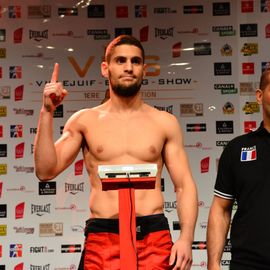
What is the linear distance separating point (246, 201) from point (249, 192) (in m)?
0.04

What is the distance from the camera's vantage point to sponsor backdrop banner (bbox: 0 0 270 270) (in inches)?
153

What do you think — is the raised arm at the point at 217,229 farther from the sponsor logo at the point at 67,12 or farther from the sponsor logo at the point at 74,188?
the sponsor logo at the point at 67,12

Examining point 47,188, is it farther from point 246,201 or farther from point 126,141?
point 246,201

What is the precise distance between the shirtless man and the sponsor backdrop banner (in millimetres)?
1607

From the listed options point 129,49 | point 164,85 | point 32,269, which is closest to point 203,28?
point 164,85

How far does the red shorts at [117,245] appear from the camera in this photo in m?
2.09

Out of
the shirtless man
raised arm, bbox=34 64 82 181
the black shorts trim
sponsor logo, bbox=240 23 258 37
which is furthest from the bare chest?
sponsor logo, bbox=240 23 258 37

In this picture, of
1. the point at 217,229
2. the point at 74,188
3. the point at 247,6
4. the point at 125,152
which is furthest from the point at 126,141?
the point at 247,6

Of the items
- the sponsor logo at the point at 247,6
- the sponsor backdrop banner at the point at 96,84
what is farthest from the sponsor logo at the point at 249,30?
the sponsor logo at the point at 247,6

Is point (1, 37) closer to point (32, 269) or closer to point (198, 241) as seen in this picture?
point (32, 269)

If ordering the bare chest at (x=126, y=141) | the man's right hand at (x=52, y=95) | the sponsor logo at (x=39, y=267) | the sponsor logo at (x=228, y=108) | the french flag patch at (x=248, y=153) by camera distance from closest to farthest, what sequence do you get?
the man's right hand at (x=52, y=95) → the french flag patch at (x=248, y=153) → the bare chest at (x=126, y=141) → the sponsor logo at (x=39, y=267) → the sponsor logo at (x=228, y=108)

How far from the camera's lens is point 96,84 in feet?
13.1

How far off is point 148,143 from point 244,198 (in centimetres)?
46

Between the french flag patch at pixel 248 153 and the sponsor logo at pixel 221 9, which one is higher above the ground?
the sponsor logo at pixel 221 9
